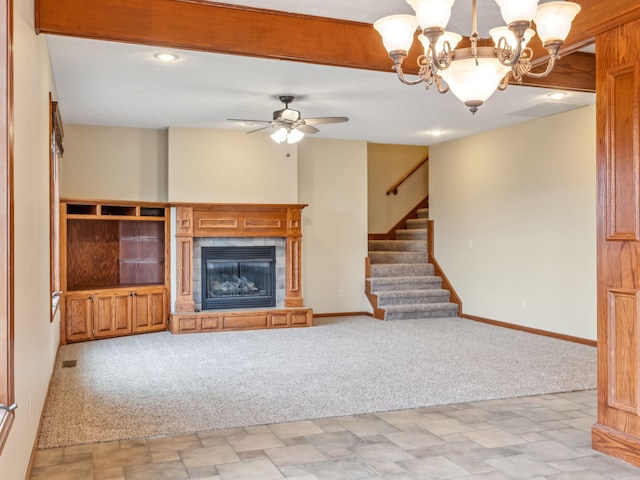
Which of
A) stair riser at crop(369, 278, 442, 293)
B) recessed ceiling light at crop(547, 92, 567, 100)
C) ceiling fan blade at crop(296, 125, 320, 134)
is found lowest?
stair riser at crop(369, 278, 442, 293)

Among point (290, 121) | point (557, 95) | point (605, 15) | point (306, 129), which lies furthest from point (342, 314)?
point (605, 15)

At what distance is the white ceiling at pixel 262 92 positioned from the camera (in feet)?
14.7

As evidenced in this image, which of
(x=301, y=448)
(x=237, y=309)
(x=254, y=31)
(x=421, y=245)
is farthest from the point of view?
(x=421, y=245)

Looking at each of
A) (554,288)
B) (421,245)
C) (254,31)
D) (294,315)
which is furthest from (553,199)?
(254,31)

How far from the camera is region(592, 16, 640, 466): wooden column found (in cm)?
321

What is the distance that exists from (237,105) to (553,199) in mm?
3996

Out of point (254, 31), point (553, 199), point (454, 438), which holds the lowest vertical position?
point (454, 438)

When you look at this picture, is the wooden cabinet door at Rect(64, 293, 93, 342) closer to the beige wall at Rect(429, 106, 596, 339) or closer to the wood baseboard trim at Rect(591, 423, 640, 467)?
the beige wall at Rect(429, 106, 596, 339)

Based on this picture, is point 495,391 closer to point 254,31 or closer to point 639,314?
point 639,314

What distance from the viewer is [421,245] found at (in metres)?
9.75

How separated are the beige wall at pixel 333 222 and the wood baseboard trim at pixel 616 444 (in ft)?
18.8

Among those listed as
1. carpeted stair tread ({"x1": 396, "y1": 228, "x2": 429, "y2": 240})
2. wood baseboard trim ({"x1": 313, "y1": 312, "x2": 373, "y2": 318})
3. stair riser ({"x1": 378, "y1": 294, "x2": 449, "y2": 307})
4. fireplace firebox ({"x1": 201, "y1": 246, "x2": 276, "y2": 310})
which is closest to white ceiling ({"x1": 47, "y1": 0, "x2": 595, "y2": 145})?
fireplace firebox ({"x1": 201, "y1": 246, "x2": 276, "y2": 310})

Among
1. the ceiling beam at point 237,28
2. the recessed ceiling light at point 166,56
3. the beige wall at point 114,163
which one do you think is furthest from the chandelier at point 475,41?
the beige wall at point 114,163

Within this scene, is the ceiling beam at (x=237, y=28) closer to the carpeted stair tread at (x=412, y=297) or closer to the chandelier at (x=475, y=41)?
the chandelier at (x=475, y=41)
